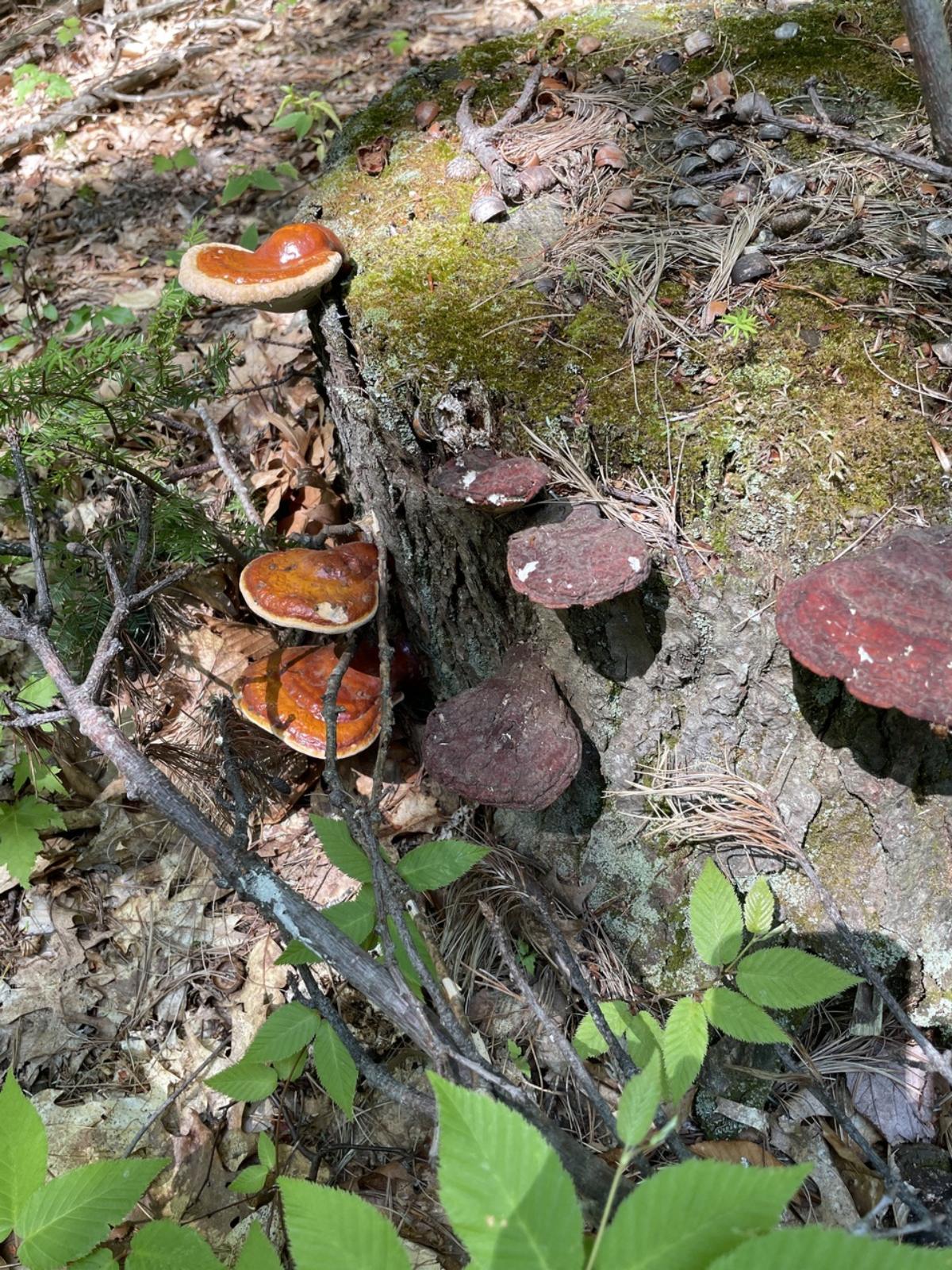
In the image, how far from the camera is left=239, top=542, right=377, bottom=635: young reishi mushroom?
147 inches

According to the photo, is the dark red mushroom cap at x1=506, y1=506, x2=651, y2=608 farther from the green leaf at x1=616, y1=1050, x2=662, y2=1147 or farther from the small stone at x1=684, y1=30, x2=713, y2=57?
the small stone at x1=684, y1=30, x2=713, y2=57

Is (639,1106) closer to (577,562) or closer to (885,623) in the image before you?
(885,623)

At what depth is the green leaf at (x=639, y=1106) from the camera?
1507 mm

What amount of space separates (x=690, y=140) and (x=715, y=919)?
3639 millimetres

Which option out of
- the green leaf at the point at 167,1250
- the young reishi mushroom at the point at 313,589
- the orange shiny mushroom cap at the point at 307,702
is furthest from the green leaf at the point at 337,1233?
the young reishi mushroom at the point at 313,589

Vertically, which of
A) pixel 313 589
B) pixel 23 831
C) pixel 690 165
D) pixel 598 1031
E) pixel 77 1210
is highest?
pixel 690 165

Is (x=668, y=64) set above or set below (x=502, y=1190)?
above

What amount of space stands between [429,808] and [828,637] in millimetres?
2429

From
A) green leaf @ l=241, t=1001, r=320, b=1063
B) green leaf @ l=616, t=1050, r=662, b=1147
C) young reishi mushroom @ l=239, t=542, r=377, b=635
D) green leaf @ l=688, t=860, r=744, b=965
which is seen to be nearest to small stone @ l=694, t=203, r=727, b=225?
young reishi mushroom @ l=239, t=542, r=377, b=635

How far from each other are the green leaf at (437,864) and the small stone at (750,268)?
2.61m

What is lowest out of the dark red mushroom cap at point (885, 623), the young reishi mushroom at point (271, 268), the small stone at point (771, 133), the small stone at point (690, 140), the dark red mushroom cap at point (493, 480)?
the dark red mushroom cap at point (885, 623)

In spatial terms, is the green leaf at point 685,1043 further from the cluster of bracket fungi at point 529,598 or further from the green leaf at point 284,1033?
the green leaf at point 284,1033

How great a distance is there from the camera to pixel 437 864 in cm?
260

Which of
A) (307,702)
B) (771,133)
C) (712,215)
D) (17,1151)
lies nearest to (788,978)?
(17,1151)
